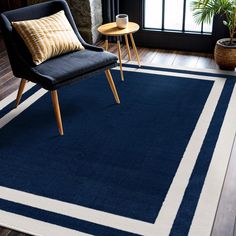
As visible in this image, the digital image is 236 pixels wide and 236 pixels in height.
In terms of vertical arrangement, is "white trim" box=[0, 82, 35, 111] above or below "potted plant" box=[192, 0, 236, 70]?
below

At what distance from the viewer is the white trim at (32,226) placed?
6.09 ft

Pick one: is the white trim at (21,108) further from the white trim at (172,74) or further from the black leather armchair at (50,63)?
the white trim at (172,74)

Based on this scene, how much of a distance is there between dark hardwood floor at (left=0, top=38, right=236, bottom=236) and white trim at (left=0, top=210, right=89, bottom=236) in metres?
0.03

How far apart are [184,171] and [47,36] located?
1.28 meters

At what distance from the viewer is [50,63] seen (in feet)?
8.96

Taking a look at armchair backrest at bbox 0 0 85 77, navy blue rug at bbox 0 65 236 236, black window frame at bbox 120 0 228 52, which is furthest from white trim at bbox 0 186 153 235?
black window frame at bbox 120 0 228 52

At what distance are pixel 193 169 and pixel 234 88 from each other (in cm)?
110

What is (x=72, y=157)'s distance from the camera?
2379mm

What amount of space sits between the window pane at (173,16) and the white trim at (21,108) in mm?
1516

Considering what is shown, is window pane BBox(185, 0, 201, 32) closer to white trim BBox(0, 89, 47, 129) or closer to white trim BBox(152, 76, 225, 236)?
white trim BBox(152, 76, 225, 236)

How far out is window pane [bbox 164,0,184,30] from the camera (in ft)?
12.9

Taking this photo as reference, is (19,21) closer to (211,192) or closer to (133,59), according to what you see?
(133,59)

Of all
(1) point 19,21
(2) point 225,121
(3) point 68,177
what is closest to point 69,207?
(3) point 68,177

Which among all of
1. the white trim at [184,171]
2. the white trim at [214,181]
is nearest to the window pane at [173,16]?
the white trim at [184,171]
